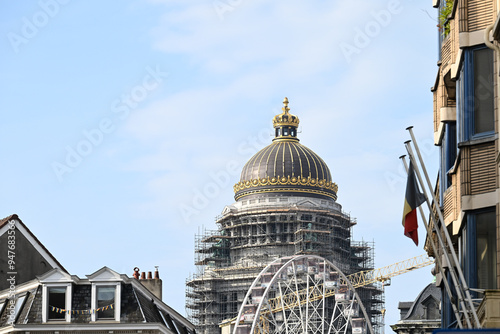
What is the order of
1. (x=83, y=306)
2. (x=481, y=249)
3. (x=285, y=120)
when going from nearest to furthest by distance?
(x=481, y=249) < (x=83, y=306) < (x=285, y=120)

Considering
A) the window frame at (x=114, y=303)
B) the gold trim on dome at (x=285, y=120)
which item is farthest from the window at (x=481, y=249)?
the gold trim on dome at (x=285, y=120)

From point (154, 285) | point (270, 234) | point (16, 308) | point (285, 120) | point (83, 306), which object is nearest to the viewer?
point (83, 306)

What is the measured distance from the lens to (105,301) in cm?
5372

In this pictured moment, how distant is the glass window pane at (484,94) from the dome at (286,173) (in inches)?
5843

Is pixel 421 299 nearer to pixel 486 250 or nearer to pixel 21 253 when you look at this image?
pixel 21 253

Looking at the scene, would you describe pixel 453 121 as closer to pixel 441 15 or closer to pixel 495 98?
pixel 441 15

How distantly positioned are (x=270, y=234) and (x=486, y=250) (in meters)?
144

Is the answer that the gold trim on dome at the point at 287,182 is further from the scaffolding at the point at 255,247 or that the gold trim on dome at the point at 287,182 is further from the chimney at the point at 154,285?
the chimney at the point at 154,285

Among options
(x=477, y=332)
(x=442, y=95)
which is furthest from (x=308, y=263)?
(x=477, y=332)

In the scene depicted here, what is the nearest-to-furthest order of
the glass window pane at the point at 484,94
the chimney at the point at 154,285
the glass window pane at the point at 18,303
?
the glass window pane at the point at 484,94, the glass window pane at the point at 18,303, the chimney at the point at 154,285

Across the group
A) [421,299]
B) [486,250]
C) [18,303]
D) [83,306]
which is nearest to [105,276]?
[83,306]

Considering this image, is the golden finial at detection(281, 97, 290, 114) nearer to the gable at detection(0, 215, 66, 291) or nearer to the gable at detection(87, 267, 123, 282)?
the gable at detection(0, 215, 66, 291)

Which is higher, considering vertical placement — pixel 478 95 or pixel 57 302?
pixel 478 95

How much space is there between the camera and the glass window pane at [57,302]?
53.5 meters
